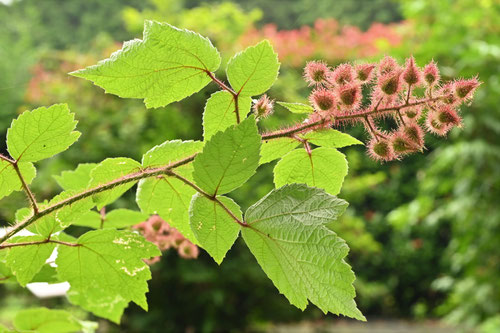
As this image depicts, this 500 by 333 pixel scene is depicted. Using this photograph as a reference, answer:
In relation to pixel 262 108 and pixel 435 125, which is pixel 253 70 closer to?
pixel 262 108

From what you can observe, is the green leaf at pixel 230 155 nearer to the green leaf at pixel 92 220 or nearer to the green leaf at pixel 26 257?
the green leaf at pixel 26 257

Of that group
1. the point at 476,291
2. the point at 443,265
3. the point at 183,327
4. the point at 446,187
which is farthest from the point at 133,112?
the point at 443,265

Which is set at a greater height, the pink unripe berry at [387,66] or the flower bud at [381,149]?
the pink unripe berry at [387,66]

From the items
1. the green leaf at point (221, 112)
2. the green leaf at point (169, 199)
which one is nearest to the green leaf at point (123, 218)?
the green leaf at point (169, 199)

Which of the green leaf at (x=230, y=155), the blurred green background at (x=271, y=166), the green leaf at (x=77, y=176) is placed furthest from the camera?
the blurred green background at (x=271, y=166)

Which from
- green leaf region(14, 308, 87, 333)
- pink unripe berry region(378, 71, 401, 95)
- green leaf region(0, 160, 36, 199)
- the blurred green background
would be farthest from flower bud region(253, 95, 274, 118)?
the blurred green background

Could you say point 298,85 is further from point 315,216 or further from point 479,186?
point 315,216

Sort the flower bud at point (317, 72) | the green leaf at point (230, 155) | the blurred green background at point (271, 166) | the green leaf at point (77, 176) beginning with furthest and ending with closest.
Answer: the blurred green background at point (271, 166) < the green leaf at point (77, 176) < the flower bud at point (317, 72) < the green leaf at point (230, 155)
